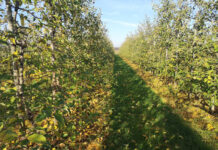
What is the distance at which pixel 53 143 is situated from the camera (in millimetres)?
4520

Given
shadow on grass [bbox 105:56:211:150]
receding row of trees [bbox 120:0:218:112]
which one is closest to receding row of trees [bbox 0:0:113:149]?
shadow on grass [bbox 105:56:211:150]

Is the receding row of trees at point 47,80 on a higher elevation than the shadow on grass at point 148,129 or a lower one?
higher

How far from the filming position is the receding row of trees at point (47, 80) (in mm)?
1669

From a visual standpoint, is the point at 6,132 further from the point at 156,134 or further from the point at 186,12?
the point at 186,12

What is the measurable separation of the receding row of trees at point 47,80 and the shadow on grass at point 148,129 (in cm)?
85

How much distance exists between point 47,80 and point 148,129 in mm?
5303

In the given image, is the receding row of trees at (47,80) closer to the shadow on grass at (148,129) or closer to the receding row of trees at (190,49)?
the shadow on grass at (148,129)

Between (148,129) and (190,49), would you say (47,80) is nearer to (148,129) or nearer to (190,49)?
(148,129)

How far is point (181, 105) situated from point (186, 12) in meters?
6.67

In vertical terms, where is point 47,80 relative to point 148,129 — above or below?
above

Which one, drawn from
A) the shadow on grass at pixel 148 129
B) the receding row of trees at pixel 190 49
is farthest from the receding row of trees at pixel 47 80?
the receding row of trees at pixel 190 49

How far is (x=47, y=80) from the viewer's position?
80.5 inches

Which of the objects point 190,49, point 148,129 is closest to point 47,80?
point 148,129

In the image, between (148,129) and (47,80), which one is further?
(148,129)
